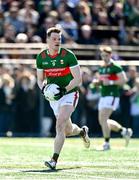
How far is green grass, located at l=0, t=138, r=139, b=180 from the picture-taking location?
1085cm

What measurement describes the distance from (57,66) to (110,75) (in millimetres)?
5002

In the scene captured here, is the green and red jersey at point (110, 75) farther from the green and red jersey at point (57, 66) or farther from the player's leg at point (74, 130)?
the green and red jersey at point (57, 66)

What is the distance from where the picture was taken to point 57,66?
1257 centimetres

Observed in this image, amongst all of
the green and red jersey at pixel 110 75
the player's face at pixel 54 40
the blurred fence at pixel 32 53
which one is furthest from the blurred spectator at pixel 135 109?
the player's face at pixel 54 40

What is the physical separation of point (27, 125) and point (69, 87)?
9.75m

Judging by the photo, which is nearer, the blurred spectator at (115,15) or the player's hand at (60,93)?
the player's hand at (60,93)

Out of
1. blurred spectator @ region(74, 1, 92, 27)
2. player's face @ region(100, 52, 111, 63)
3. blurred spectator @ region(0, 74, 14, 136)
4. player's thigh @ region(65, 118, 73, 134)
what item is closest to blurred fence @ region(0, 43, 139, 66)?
blurred spectator @ region(0, 74, 14, 136)

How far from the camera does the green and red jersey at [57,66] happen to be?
1251 centimetres

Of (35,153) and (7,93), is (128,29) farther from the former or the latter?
(35,153)

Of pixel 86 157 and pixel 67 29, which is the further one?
pixel 67 29

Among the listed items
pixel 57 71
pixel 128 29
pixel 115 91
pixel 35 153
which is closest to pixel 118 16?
pixel 128 29

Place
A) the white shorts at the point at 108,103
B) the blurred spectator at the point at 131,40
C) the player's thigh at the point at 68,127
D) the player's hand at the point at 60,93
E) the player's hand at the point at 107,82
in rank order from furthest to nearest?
1. the blurred spectator at the point at 131,40
2. the player's hand at the point at 107,82
3. the white shorts at the point at 108,103
4. the player's thigh at the point at 68,127
5. the player's hand at the point at 60,93

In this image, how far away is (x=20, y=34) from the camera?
22.6 metres

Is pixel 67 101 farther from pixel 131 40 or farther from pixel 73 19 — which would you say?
pixel 131 40
